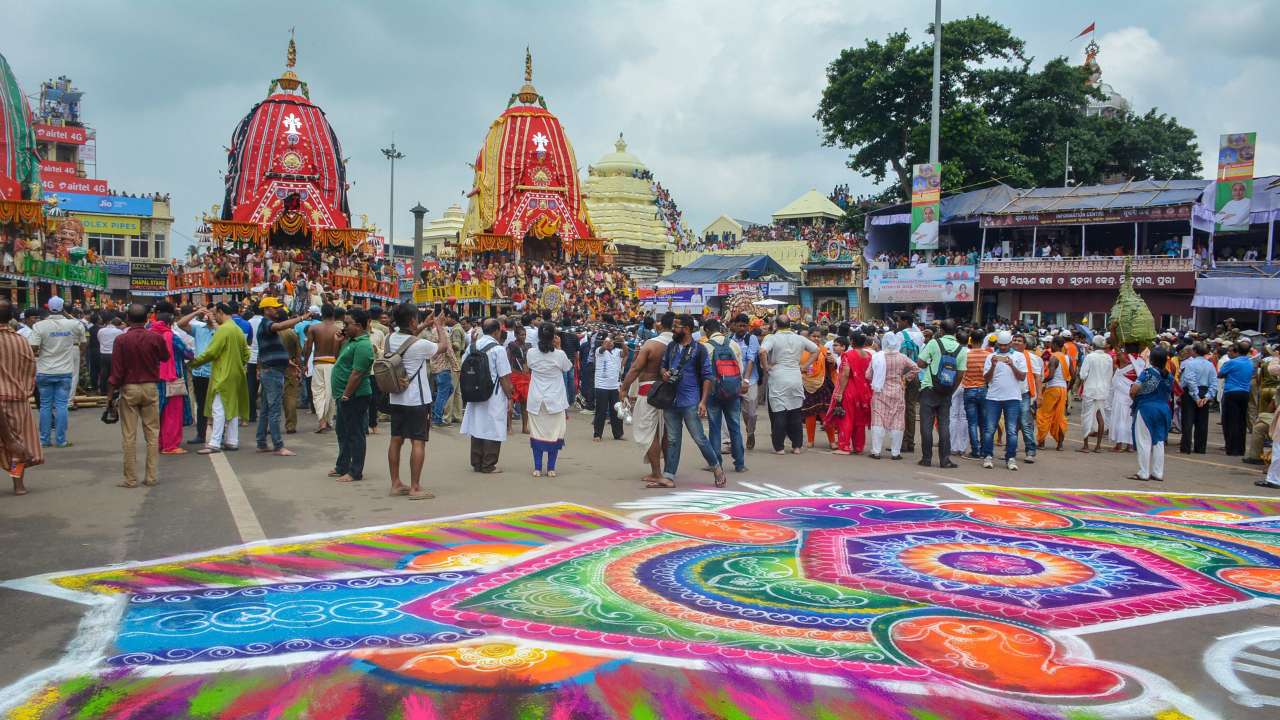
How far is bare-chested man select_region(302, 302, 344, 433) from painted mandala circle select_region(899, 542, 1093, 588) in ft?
26.6

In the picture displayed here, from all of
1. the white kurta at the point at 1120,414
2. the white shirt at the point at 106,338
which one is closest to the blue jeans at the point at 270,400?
the white shirt at the point at 106,338

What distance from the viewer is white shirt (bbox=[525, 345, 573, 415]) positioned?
9.37 metres

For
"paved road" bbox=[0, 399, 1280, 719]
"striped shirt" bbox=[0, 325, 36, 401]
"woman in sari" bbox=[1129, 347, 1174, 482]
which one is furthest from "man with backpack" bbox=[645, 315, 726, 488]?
"striped shirt" bbox=[0, 325, 36, 401]

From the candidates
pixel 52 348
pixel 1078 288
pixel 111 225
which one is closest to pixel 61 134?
pixel 111 225

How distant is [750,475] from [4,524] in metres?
6.69

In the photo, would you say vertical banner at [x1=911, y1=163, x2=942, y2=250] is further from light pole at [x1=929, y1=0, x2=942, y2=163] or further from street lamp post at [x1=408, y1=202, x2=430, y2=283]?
street lamp post at [x1=408, y1=202, x2=430, y2=283]

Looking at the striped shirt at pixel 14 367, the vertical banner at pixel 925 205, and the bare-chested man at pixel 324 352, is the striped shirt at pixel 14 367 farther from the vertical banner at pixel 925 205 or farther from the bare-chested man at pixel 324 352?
the vertical banner at pixel 925 205

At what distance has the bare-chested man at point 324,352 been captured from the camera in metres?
11.9

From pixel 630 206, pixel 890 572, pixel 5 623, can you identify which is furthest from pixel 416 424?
pixel 630 206

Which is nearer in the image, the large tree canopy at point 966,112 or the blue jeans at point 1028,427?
the blue jeans at point 1028,427

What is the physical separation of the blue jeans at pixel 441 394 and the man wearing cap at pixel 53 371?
15.9ft

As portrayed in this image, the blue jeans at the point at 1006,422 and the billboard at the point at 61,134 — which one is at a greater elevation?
the billboard at the point at 61,134

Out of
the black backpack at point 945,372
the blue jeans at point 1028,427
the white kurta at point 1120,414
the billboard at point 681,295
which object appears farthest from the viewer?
the billboard at point 681,295

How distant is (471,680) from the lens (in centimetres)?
394
